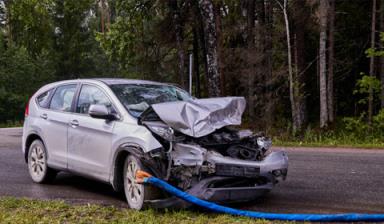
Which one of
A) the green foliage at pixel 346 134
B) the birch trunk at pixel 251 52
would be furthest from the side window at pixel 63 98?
the birch trunk at pixel 251 52

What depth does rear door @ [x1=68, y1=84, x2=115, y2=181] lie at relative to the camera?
6957 millimetres

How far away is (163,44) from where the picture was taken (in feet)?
81.6

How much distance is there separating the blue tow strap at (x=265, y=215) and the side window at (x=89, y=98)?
1.88m

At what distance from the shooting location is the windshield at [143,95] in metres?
7.13

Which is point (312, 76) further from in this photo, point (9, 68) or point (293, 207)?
point (9, 68)

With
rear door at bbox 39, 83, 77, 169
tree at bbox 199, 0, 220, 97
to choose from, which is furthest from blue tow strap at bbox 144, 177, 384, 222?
tree at bbox 199, 0, 220, 97

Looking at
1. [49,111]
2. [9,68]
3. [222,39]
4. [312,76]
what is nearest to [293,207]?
[49,111]

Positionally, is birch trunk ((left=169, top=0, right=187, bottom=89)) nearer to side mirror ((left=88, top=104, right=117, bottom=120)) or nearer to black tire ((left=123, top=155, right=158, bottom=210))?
side mirror ((left=88, top=104, right=117, bottom=120))

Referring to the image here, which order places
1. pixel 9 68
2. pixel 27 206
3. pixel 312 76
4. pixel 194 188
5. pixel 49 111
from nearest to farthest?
1. pixel 194 188
2. pixel 27 206
3. pixel 49 111
4. pixel 312 76
5. pixel 9 68

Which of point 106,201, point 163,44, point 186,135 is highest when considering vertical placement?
point 163,44

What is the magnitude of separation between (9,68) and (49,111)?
3739cm

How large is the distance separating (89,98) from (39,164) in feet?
5.80

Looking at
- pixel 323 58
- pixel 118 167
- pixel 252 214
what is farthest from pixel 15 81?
pixel 252 214

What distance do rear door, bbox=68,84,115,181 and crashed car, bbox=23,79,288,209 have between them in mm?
14
